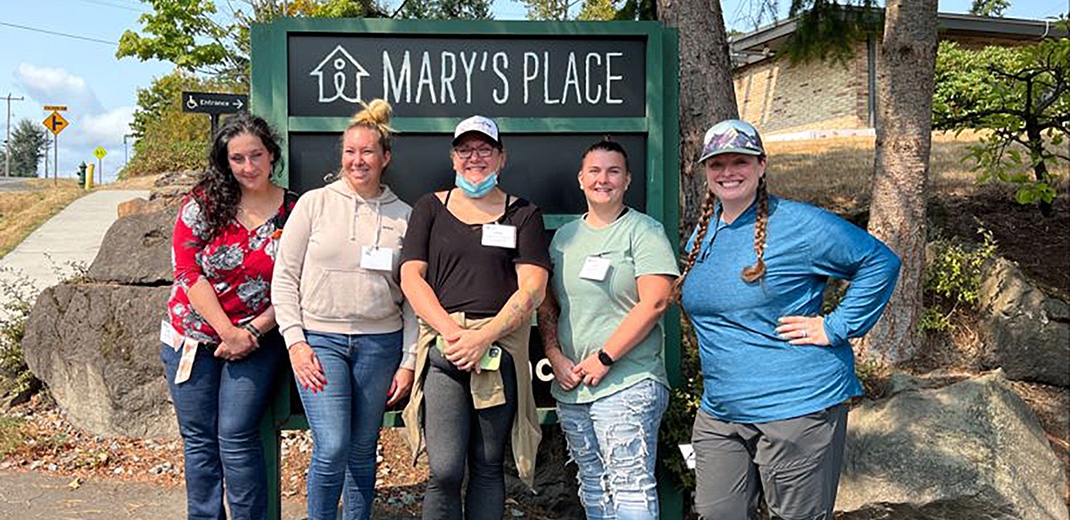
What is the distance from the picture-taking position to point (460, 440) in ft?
10.7

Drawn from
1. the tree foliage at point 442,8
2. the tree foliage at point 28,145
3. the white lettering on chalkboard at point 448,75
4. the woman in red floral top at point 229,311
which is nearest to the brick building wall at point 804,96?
the tree foliage at point 442,8

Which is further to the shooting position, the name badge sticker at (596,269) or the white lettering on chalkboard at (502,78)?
the white lettering on chalkboard at (502,78)

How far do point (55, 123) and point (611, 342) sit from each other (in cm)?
3146

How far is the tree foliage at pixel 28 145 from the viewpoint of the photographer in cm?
8306

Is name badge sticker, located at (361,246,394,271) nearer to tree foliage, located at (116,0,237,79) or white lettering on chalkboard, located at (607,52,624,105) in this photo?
white lettering on chalkboard, located at (607,52,624,105)

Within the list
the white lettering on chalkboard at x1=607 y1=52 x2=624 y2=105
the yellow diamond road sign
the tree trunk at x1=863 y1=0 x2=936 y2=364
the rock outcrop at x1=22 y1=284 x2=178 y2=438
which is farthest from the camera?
the yellow diamond road sign

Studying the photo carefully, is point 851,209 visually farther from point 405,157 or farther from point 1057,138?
point 405,157

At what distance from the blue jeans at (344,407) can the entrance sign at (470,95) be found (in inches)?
22.7

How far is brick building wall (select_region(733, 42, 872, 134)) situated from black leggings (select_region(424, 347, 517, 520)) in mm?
16963

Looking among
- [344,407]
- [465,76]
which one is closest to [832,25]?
[465,76]

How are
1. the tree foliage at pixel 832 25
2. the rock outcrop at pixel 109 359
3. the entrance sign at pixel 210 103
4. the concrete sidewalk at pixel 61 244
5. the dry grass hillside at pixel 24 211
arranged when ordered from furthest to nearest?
the dry grass hillside at pixel 24 211 < the concrete sidewalk at pixel 61 244 < the entrance sign at pixel 210 103 < the tree foliage at pixel 832 25 < the rock outcrop at pixel 109 359

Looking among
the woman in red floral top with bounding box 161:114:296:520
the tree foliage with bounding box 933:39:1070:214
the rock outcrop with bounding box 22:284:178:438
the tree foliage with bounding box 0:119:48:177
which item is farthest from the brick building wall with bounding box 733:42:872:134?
the tree foliage with bounding box 0:119:48:177

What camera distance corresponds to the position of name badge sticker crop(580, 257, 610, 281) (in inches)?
129

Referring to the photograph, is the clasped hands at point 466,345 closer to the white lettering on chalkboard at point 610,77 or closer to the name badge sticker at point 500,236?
the name badge sticker at point 500,236
